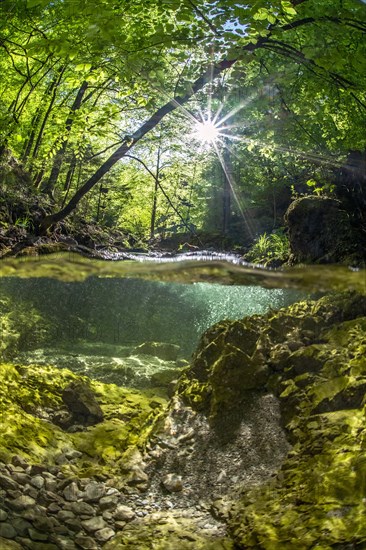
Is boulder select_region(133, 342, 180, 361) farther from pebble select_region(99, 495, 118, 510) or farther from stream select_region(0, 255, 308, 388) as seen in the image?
pebble select_region(99, 495, 118, 510)

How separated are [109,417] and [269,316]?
314cm

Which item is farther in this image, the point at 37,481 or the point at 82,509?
the point at 37,481

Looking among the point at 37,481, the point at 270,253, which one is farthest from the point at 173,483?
the point at 270,253

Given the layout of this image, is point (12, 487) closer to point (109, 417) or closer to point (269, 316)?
point (109, 417)

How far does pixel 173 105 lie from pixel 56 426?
20.8ft

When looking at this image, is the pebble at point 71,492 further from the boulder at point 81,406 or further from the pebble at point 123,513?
the boulder at point 81,406

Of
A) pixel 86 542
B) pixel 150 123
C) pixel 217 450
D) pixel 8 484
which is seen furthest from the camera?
pixel 150 123

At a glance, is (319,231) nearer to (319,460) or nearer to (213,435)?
(213,435)

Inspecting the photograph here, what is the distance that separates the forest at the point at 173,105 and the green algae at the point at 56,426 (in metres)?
3.21

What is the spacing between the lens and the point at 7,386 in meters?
6.33

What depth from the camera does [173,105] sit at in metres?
8.21

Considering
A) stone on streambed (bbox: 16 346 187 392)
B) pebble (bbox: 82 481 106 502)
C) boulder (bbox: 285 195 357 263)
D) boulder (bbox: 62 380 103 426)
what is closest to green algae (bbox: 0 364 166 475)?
boulder (bbox: 62 380 103 426)

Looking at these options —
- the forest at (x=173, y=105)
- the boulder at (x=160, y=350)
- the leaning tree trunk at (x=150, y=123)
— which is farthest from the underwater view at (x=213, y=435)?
the forest at (x=173, y=105)

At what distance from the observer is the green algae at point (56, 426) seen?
4.93 meters
